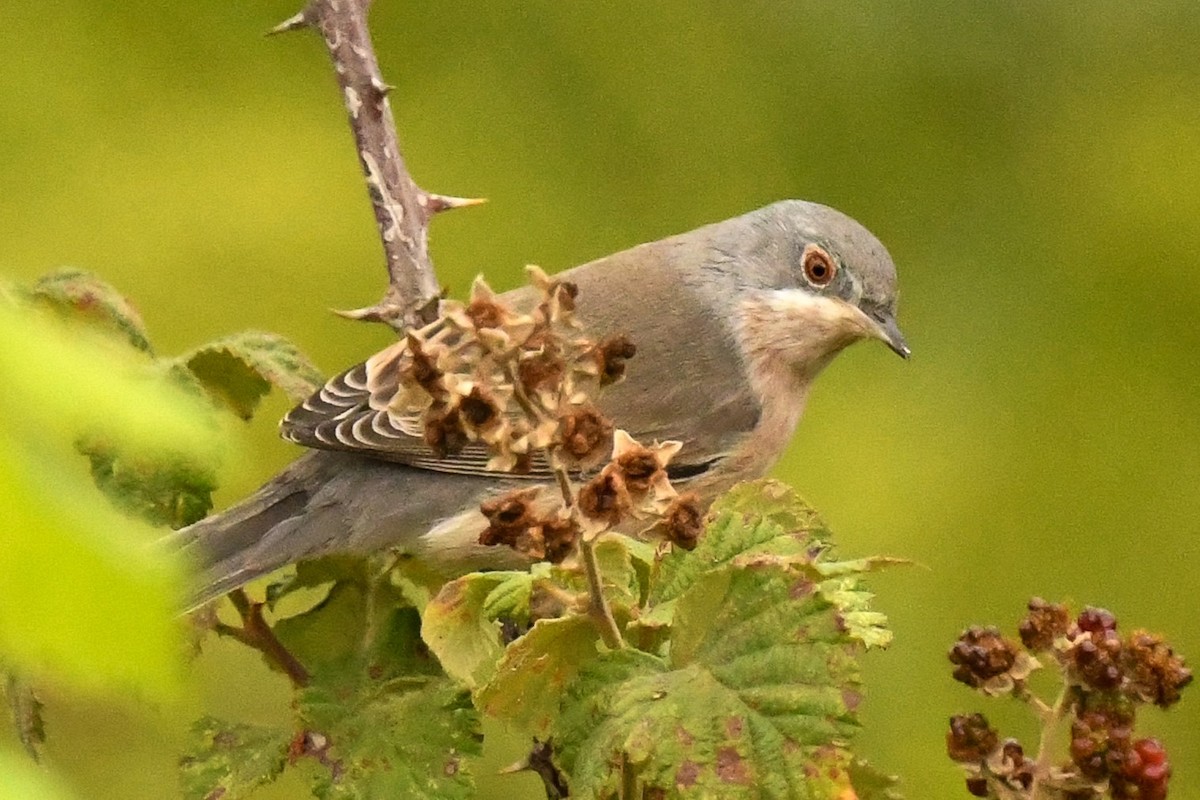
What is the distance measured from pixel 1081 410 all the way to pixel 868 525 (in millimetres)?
711

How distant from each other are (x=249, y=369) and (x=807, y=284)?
200 centimetres

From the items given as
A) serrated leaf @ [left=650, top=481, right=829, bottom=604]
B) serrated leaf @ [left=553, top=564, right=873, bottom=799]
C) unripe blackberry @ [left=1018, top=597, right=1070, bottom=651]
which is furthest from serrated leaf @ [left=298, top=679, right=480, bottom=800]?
unripe blackberry @ [left=1018, top=597, right=1070, bottom=651]

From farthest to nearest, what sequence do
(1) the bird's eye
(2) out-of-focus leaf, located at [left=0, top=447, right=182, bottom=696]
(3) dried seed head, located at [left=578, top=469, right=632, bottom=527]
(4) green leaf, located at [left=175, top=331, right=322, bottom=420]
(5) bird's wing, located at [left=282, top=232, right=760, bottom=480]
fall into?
1. (1) the bird's eye
2. (5) bird's wing, located at [left=282, top=232, right=760, bottom=480]
3. (4) green leaf, located at [left=175, top=331, right=322, bottom=420]
4. (3) dried seed head, located at [left=578, top=469, right=632, bottom=527]
5. (2) out-of-focus leaf, located at [left=0, top=447, right=182, bottom=696]

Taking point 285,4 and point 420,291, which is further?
point 285,4

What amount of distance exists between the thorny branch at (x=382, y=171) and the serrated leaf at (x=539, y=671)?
1218 mm

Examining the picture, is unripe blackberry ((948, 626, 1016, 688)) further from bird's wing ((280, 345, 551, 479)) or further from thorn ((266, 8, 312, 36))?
thorn ((266, 8, 312, 36))

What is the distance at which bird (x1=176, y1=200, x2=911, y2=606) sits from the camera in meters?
3.23

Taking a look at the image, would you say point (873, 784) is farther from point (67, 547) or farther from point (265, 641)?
point (67, 547)

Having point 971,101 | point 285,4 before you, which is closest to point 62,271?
point 285,4

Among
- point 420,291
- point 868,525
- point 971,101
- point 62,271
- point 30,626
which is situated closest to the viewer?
point 30,626

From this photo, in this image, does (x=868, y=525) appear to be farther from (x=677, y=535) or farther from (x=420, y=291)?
(x=677, y=535)

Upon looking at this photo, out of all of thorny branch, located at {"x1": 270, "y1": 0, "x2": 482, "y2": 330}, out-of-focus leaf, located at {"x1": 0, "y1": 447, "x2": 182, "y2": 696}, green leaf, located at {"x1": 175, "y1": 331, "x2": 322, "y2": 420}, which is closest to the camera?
out-of-focus leaf, located at {"x1": 0, "y1": 447, "x2": 182, "y2": 696}

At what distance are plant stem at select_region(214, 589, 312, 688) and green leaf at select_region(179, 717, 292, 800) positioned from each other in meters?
0.15

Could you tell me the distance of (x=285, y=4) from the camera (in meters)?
4.49
